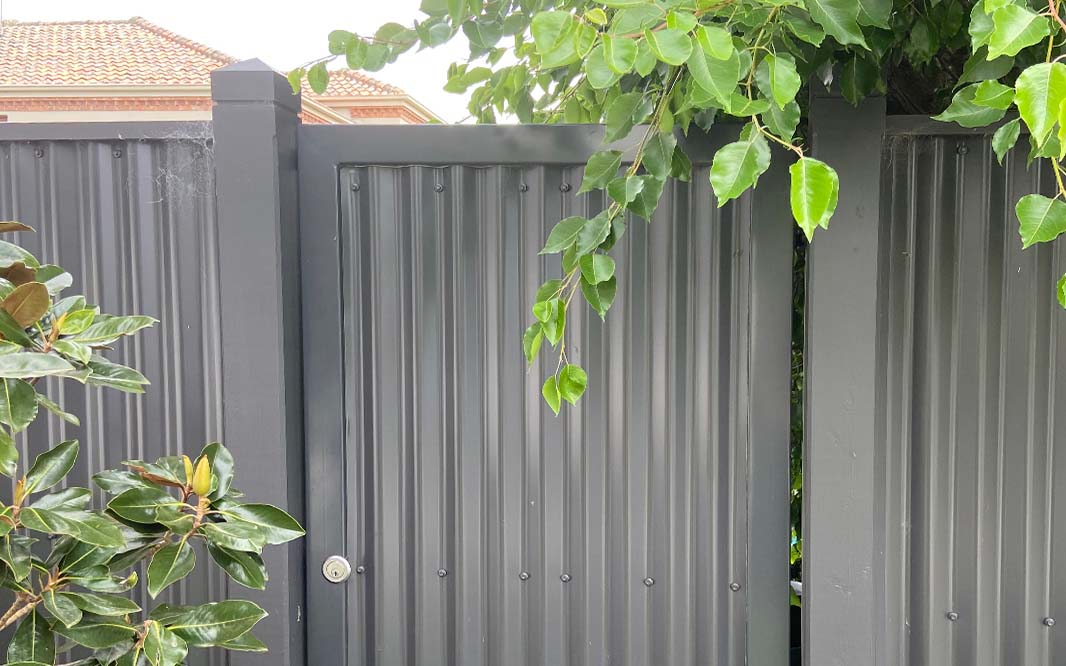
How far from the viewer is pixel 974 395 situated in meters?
1.60

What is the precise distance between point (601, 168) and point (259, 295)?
691 millimetres

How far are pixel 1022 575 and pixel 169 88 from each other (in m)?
15.0

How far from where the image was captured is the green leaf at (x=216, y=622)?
1.24m

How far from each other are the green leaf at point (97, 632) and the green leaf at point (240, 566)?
16 cm

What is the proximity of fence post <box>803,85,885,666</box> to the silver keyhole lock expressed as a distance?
918 millimetres

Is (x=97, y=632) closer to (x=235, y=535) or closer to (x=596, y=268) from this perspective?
(x=235, y=535)

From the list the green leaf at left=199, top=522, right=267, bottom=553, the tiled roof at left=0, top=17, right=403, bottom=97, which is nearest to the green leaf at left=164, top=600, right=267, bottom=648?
the green leaf at left=199, top=522, right=267, bottom=553

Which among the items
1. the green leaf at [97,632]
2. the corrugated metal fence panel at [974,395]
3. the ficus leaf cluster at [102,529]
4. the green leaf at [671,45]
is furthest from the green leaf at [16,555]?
the corrugated metal fence panel at [974,395]

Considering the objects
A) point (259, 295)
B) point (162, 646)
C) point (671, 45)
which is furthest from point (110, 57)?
point (671, 45)

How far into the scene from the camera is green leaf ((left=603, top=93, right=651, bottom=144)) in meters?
1.34

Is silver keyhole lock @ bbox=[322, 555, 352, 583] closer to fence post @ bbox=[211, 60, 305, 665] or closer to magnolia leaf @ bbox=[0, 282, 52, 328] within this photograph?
fence post @ bbox=[211, 60, 305, 665]

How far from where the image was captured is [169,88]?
13883mm

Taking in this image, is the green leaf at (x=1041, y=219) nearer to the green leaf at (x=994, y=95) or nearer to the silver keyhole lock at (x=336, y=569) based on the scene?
the green leaf at (x=994, y=95)

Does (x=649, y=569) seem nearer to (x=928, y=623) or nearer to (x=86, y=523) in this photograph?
(x=928, y=623)
